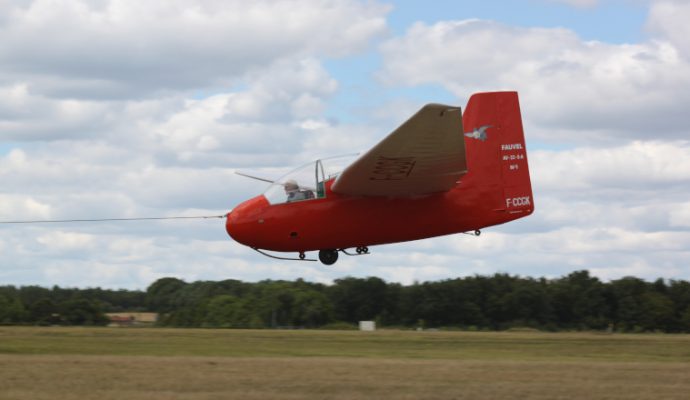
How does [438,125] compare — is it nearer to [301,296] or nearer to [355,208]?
[355,208]

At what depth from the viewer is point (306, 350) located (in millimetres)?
28234

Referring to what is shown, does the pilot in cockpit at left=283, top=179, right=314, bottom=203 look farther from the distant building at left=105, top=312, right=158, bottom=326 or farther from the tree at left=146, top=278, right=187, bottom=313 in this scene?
the tree at left=146, top=278, right=187, bottom=313

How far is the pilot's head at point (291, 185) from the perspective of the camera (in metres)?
27.9

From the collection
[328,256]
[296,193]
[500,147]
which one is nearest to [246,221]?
[296,193]

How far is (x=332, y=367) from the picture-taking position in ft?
76.7

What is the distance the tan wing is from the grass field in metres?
4.45

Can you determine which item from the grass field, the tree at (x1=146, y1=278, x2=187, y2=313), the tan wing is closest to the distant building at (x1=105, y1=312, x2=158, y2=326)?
the tree at (x1=146, y1=278, x2=187, y2=313)

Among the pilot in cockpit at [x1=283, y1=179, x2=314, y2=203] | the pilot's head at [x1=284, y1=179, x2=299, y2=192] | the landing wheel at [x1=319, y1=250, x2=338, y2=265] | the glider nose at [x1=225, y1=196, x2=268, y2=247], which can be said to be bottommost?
the landing wheel at [x1=319, y1=250, x2=338, y2=265]

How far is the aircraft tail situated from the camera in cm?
2867

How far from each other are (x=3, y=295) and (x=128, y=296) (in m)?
14.9

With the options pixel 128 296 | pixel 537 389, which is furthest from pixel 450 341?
pixel 128 296

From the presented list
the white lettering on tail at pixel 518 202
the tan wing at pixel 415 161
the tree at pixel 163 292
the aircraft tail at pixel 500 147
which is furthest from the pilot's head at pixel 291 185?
the tree at pixel 163 292

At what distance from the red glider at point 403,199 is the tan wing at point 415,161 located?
0.03m

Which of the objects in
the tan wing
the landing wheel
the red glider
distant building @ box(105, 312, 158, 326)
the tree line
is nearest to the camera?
the tan wing
